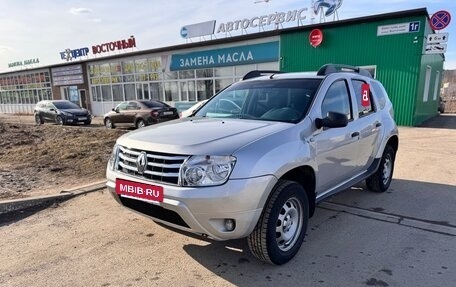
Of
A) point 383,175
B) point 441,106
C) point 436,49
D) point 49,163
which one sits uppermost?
point 436,49

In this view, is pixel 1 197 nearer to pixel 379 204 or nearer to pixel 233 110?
pixel 233 110

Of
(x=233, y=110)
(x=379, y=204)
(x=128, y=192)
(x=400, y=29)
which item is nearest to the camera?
(x=128, y=192)

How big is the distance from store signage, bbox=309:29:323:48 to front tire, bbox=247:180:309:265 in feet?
49.1

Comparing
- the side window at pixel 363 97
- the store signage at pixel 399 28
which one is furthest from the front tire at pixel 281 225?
the store signage at pixel 399 28

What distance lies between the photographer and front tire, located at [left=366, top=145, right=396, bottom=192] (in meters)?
5.55

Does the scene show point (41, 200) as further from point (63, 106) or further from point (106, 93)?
point (106, 93)

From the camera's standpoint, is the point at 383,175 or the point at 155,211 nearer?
the point at 155,211

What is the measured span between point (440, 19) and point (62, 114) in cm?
1960

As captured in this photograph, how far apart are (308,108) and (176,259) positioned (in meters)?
2.13

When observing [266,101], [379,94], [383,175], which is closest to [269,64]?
[379,94]

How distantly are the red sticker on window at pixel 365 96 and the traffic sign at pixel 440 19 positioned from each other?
11689 millimetres

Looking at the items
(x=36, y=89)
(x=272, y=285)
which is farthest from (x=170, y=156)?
(x=36, y=89)

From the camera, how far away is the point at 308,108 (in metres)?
3.80

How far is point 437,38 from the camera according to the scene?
13.8 m
